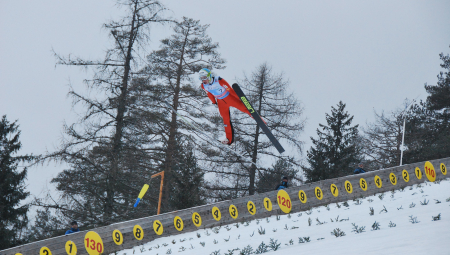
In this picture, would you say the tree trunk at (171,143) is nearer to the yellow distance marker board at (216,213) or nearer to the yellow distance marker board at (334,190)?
the yellow distance marker board at (216,213)

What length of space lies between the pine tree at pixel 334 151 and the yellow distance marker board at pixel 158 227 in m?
13.4

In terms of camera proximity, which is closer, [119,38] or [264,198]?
[264,198]

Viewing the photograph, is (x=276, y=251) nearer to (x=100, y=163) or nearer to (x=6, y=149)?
(x=100, y=163)

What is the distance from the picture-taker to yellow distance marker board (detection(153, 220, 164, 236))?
11078mm

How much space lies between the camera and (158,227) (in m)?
11.1

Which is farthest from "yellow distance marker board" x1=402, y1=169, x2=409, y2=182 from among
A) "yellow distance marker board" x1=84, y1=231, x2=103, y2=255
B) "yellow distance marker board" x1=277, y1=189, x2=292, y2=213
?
"yellow distance marker board" x1=84, y1=231, x2=103, y2=255

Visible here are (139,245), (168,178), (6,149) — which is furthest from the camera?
(6,149)

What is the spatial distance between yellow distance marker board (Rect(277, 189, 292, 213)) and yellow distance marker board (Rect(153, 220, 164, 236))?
3329 millimetres

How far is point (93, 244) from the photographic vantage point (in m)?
10.0

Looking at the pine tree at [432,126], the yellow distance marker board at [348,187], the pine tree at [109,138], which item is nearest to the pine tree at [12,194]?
the pine tree at [109,138]

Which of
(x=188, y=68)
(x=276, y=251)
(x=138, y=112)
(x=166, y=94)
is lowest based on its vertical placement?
(x=276, y=251)

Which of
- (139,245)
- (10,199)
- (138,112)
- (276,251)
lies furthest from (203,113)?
(276,251)

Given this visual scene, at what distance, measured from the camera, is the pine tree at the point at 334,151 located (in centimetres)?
2397

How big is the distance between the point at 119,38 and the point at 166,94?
333 centimetres
